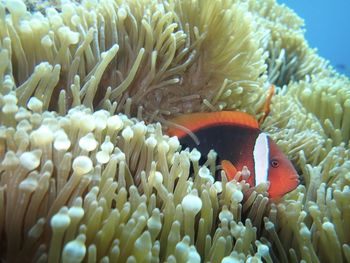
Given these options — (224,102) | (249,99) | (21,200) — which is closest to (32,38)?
(21,200)

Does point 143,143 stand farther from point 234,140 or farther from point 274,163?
point 274,163

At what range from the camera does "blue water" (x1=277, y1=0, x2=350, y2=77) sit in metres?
42.3

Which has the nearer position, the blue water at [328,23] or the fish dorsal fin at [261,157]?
the fish dorsal fin at [261,157]

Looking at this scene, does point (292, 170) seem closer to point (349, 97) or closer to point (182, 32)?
point (182, 32)

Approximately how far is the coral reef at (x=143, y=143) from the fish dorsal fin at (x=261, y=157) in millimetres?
72

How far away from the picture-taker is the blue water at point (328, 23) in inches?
1667

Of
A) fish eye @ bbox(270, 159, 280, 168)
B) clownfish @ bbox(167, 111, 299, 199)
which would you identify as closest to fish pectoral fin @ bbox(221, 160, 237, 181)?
clownfish @ bbox(167, 111, 299, 199)

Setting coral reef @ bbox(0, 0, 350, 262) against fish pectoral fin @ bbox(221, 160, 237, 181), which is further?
fish pectoral fin @ bbox(221, 160, 237, 181)

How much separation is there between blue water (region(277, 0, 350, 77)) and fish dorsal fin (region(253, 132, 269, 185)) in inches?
1706

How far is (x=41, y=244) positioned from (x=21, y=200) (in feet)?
0.37

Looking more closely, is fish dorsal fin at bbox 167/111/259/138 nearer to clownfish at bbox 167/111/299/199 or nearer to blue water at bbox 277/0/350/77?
clownfish at bbox 167/111/299/199

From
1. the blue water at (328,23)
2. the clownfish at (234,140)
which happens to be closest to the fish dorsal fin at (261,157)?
the clownfish at (234,140)

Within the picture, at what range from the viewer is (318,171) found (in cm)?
143

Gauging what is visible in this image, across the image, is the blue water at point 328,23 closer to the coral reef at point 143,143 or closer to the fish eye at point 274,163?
the coral reef at point 143,143
